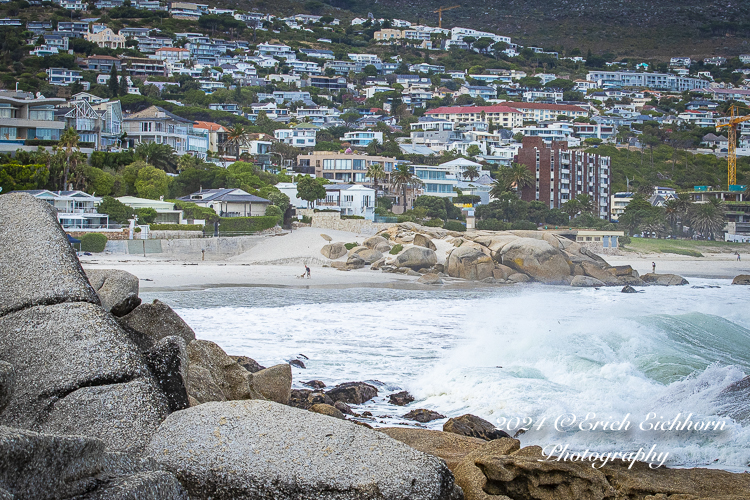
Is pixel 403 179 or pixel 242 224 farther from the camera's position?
pixel 403 179

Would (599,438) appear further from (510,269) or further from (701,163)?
(701,163)

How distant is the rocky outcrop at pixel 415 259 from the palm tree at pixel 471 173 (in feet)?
175

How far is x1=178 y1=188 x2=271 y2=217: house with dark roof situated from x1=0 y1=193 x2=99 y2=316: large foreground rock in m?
46.4

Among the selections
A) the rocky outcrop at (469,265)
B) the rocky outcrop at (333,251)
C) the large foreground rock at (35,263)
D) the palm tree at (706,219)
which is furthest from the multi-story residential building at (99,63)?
the large foreground rock at (35,263)

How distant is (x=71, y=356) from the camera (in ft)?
19.6

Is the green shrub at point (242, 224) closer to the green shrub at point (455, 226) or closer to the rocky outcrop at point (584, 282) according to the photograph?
the green shrub at point (455, 226)

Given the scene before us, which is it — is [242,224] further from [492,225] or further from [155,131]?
[155,131]

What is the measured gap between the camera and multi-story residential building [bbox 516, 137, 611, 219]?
9100 cm

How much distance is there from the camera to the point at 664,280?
4434cm

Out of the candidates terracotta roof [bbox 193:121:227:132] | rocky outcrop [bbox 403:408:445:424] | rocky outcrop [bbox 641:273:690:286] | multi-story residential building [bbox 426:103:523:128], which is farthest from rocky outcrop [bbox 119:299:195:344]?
A: multi-story residential building [bbox 426:103:523:128]

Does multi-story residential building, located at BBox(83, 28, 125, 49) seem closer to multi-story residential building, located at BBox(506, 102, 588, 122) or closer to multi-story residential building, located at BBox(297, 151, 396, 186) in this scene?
multi-story residential building, located at BBox(506, 102, 588, 122)

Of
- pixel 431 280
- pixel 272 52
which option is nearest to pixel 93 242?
pixel 431 280

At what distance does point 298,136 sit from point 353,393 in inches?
4041

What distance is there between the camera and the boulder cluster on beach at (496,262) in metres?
42.8
